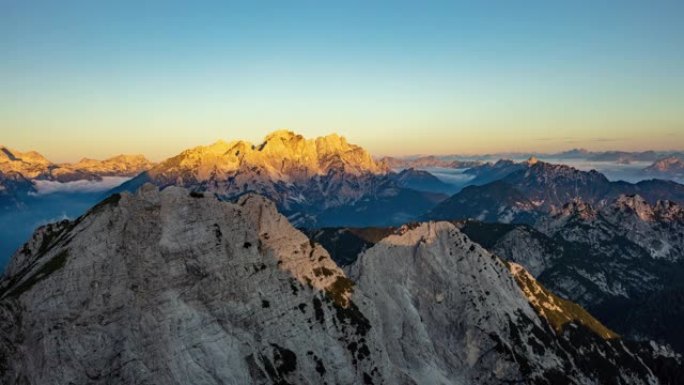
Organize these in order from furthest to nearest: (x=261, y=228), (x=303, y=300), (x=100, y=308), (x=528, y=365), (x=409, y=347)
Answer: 1. (x=528, y=365)
2. (x=409, y=347)
3. (x=261, y=228)
4. (x=303, y=300)
5. (x=100, y=308)

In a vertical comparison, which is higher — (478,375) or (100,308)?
(100,308)

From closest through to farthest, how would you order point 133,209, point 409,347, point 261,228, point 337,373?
point 133,209 → point 337,373 → point 261,228 → point 409,347

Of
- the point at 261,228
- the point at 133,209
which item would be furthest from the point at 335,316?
the point at 133,209

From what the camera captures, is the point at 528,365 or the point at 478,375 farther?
the point at 528,365

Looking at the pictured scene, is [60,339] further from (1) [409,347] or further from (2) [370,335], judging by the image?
(1) [409,347]

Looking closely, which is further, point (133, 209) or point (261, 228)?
point (261, 228)

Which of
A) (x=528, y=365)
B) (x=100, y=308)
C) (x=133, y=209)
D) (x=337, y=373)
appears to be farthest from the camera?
(x=528, y=365)

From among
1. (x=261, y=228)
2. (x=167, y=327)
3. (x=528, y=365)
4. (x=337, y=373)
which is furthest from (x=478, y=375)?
(x=167, y=327)

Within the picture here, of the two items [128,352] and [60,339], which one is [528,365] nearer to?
[128,352]

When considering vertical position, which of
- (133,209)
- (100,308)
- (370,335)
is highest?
(133,209)
